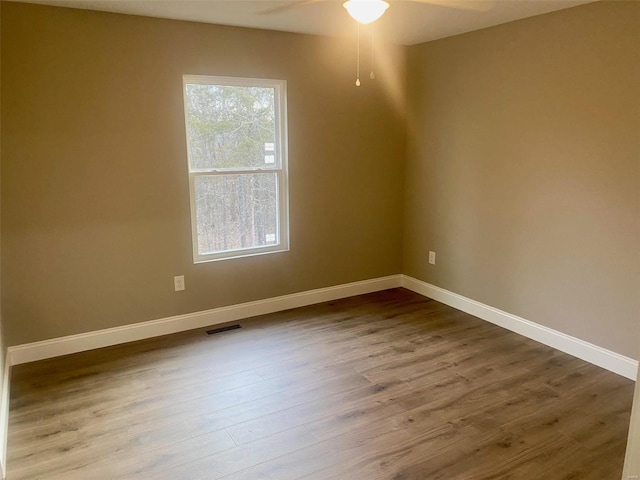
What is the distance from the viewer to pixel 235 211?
12.4ft

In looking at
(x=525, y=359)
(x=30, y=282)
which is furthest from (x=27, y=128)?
(x=525, y=359)

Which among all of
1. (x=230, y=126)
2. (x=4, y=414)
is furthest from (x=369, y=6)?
(x=4, y=414)

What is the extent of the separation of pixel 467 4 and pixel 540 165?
120 cm

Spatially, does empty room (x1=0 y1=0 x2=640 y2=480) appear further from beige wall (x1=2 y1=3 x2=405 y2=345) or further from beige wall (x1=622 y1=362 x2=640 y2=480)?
beige wall (x1=622 y1=362 x2=640 y2=480)

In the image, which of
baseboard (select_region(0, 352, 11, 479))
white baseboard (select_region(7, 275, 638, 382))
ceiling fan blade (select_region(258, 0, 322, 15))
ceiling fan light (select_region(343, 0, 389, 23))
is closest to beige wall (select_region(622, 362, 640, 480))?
white baseboard (select_region(7, 275, 638, 382))

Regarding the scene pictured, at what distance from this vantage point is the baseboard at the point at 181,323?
3176mm

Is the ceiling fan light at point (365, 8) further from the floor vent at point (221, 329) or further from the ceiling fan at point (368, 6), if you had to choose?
the floor vent at point (221, 329)

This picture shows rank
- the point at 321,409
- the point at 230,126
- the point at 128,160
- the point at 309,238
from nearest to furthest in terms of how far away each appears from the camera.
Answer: the point at 321,409 < the point at 128,160 < the point at 230,126 < the point at 309,238

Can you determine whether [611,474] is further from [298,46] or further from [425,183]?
[298,46]

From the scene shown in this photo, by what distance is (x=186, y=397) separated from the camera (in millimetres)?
2734

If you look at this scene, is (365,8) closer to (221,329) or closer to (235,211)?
(235,211)

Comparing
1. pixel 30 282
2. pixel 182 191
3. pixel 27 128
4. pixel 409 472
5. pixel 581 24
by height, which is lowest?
pixel 409 472

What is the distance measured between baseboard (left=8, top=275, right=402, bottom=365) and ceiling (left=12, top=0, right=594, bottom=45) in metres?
2.17

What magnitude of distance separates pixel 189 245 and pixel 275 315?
95cm
